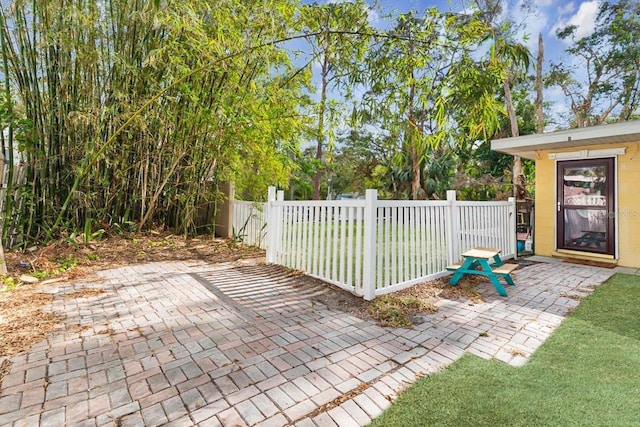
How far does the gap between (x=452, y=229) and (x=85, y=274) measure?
4415 mm

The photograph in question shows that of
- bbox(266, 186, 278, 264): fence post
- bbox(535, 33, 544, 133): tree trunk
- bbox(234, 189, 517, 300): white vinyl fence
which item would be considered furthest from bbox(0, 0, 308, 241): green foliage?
bbox(535, 33, 544, 133): tree trunk

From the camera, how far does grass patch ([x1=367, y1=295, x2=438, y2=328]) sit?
2492 mm

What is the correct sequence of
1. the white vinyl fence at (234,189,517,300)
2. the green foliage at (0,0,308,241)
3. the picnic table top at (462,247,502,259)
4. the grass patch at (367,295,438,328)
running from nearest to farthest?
1. the grass patch at (367,295,438,328)
2. the white vinyl fence at (234,189,517,300)
3. the picnic table top at (462,247,502,259)
4. the green foliage at (0,0,308,241)

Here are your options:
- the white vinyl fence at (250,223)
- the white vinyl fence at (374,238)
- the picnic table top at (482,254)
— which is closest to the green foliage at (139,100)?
the white vinyl fence at (250,223)

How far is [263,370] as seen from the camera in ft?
5.78

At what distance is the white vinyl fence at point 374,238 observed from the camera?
9.86 feet

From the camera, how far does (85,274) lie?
3.64 m

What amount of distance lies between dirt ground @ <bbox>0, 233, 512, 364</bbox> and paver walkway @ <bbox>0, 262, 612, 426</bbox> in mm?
155

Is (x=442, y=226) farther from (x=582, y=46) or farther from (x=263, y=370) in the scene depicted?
(x=582, y=46)

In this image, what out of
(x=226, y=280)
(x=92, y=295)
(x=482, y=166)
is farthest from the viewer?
(x=482, y=166)

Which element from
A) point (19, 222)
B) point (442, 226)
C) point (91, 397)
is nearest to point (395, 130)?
point (442, 226)

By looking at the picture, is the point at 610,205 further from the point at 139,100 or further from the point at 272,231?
the point at 139,100

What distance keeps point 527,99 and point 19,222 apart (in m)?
17.7

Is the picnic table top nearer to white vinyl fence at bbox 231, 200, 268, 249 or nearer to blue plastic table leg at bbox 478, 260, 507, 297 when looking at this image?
blue plastic table leg at bbox 478, 260, 507, 297
